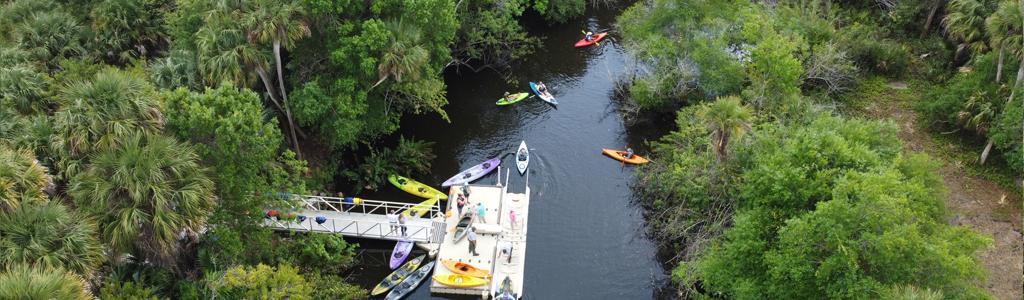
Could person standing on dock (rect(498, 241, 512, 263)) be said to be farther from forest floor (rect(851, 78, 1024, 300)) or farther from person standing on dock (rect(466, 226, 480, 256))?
forest floor (rect(851, 78, 1024, 300))

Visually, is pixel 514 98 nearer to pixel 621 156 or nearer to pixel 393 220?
pixel 621 156

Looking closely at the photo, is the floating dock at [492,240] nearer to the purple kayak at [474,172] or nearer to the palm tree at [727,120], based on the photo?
the purple kayak at [474,172]

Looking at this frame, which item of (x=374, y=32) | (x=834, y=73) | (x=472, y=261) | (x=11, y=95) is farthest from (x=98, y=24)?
(x=834, y=73)

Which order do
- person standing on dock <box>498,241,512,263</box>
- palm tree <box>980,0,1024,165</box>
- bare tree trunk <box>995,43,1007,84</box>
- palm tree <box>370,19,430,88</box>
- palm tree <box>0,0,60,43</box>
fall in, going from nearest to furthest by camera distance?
palm tree <box>370,19,430,88</box> < person standing on dock <box>498,241,512,263</box> < palm tree <box>980,0,1024,165</box> < palm tree <box>0,0,60,43</box> < bare tree trunk <box>995,43,1007,84</box>

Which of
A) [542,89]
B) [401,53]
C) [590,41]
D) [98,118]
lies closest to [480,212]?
[401,53]

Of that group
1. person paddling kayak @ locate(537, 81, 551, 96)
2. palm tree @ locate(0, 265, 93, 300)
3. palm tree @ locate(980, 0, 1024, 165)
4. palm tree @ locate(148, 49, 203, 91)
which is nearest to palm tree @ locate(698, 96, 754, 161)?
palm tree @ locate(980, 0, 1024, 165)
